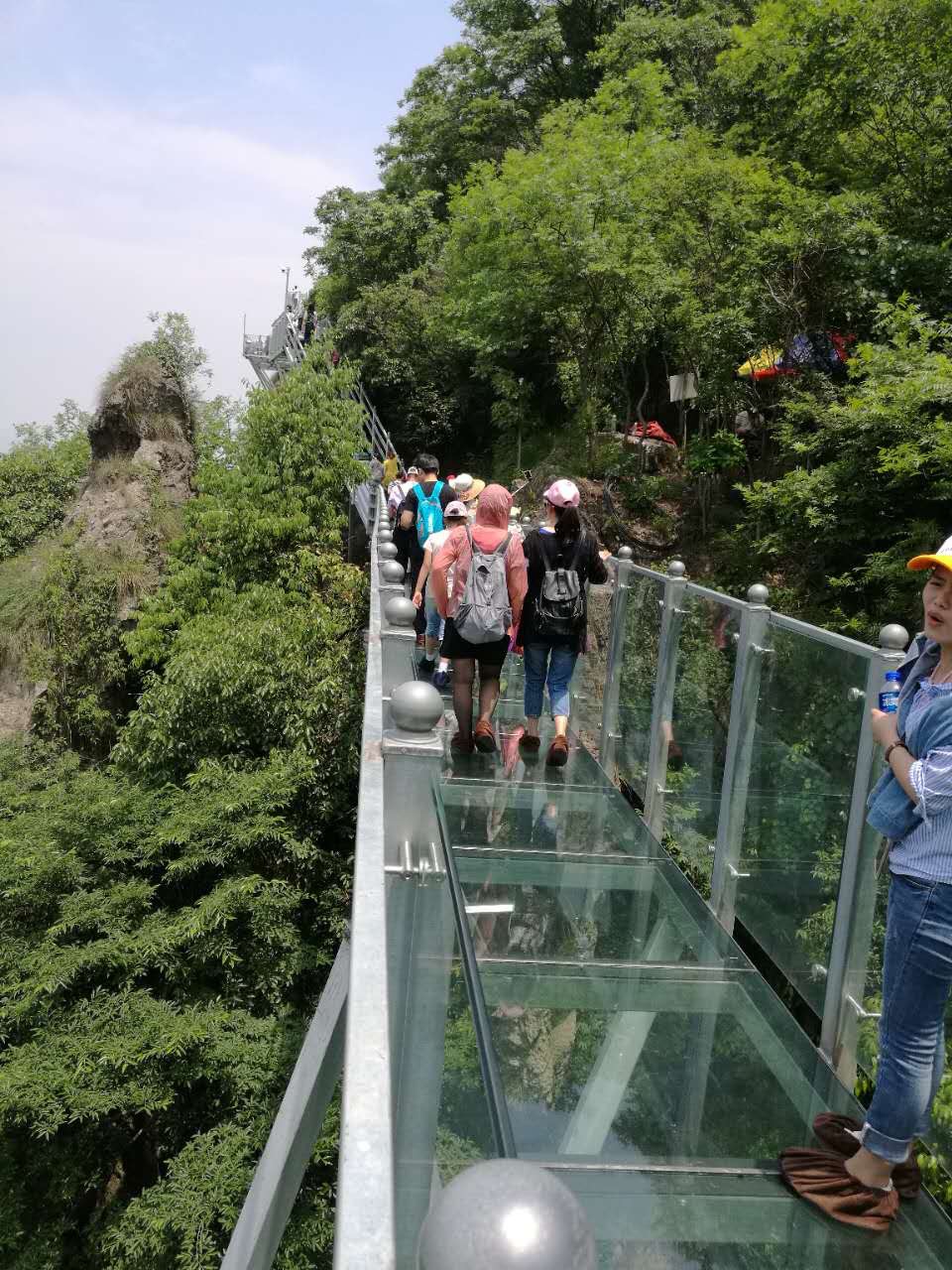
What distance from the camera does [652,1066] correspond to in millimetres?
3182

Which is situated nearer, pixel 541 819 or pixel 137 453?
pixel 541 819

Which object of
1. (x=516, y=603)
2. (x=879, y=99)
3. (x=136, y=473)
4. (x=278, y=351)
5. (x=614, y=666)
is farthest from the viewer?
(x=278, y=351)

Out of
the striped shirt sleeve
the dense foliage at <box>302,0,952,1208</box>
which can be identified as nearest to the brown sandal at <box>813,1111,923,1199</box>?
the dense foliage at <box>302,0,952,1208</box>

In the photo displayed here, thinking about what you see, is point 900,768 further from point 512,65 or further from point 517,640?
point 512,65

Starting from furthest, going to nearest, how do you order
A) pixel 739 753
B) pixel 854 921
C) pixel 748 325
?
pixel 748 325 < pixel 739 753 < pixel 854 921

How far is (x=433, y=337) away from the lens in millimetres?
27844

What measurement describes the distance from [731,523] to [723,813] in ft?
45.4

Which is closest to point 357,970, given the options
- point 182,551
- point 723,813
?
point 723,813

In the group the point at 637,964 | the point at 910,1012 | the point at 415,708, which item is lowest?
the point at 637,964

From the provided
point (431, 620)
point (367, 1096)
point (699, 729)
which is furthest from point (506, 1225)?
point (431, 620)

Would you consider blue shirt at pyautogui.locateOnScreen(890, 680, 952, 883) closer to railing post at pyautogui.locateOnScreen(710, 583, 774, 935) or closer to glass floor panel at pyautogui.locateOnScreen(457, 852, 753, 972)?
glass floor panel at pyautogui.locateOnScreen(457, 852, 753, 972)

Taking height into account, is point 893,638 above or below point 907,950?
above

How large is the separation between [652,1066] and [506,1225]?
256 cm

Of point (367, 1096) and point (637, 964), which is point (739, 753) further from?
point (367, 1096)
